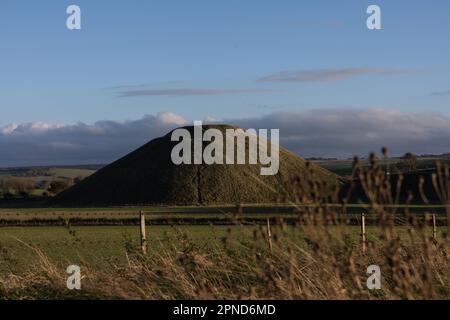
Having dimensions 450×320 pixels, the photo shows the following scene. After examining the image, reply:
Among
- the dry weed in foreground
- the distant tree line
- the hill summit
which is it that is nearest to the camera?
the dry weed in foreground

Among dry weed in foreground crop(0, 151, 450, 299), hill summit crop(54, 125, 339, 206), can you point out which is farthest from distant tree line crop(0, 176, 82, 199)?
dry weed in foreground crop(0, 151, 450, 299)

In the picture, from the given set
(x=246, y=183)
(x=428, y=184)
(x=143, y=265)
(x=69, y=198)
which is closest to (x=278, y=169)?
(x=246, y=183)

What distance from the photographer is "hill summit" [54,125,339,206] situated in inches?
4481

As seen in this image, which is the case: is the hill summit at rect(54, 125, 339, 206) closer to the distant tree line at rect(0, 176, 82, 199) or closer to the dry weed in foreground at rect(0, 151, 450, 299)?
the distant tree line at rect(0, 176, 82, 199)

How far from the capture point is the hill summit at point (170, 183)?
114m

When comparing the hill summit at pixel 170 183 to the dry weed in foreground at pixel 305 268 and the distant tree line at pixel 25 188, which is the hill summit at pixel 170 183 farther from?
the dry weed in foreground at pixel 305 268

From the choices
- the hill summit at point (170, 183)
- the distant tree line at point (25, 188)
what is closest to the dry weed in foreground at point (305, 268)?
the hill summit at point (170, 183)

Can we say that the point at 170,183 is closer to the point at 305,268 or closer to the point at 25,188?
the point at 25,188

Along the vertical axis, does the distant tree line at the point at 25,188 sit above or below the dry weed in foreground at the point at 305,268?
above

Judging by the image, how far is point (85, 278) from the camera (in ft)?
39.4

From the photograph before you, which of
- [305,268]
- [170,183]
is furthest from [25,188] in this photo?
[305,268]

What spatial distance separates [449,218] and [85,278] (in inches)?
283

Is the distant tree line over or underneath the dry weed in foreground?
over
